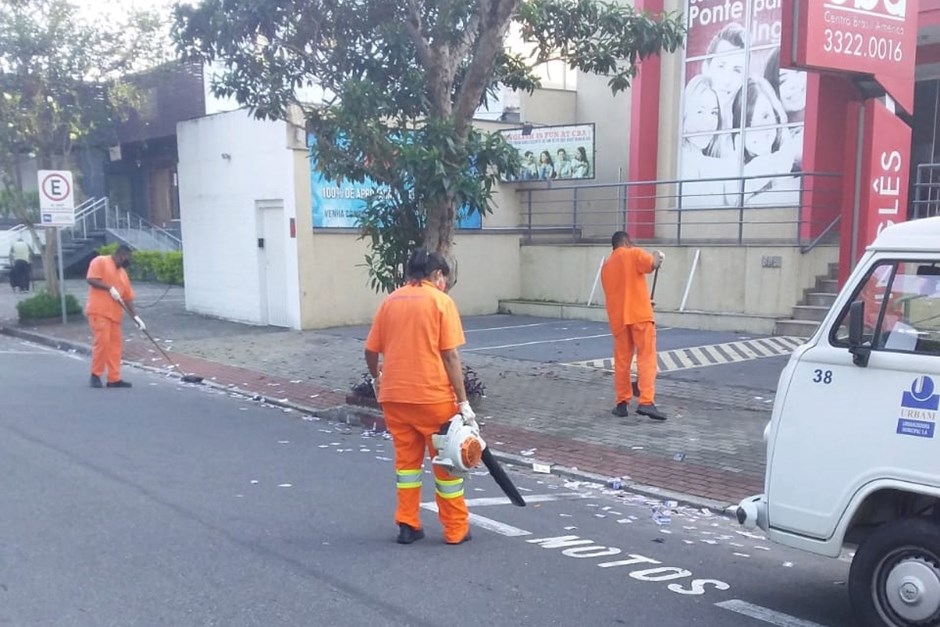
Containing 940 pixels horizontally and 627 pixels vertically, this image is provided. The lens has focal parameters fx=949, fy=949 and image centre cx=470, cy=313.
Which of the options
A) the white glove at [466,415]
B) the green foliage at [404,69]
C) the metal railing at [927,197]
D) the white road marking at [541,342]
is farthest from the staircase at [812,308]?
the white glove at [466,415]

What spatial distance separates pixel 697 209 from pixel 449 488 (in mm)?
13557

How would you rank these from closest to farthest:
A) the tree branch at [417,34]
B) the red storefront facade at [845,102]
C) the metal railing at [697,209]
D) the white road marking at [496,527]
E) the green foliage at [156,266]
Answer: the white road marking at [496,527] < the red storefront facade at [845,102] < the tree branch at [417,34] < the metal railing at [697,209] < the green foliage at [156,266]

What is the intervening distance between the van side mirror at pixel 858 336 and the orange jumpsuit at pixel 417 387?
92.5 inches

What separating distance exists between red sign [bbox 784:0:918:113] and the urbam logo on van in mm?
3579

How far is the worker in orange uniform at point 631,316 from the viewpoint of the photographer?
966 cm

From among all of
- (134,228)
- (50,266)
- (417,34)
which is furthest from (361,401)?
(134,228)

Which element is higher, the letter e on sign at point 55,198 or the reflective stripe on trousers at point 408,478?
the letter e on sign at point 55,198

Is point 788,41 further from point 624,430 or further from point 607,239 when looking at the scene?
point 607,239

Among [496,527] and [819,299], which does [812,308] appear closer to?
[819,299]

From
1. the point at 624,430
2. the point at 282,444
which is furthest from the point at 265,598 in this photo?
the point at 624,430

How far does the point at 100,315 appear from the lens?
1199 centimetres

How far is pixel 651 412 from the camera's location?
9.77 meters

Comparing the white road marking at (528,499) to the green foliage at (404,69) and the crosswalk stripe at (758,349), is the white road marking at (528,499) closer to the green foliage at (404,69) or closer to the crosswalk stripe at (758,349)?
the green foliage at (404,69)

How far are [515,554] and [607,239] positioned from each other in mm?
14198
